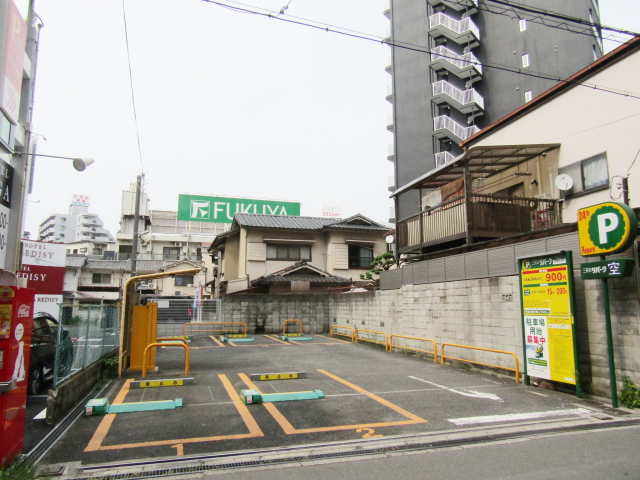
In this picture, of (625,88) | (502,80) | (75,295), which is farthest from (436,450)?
(75,295)

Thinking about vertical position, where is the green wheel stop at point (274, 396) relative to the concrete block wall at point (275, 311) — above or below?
below

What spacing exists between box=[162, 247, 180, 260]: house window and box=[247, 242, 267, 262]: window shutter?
2798 centimetres

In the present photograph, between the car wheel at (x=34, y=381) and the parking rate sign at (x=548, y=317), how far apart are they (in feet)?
30.8

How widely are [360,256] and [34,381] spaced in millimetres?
20573

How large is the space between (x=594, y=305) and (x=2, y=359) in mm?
8180

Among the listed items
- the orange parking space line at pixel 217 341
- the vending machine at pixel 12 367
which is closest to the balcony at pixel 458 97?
the orange parking space line at pixel 217 341

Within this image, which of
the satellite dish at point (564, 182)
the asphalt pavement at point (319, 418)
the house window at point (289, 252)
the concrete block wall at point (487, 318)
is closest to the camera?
the asphalt pavement at point (319, 418)

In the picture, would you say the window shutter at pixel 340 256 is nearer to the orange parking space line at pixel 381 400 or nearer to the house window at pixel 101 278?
the orange parking space line at pixel 381 400

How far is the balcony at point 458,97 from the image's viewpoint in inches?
1144

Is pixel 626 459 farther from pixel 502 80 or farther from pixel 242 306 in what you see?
pixel 502 80

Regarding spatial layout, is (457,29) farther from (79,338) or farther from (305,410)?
(79,338)

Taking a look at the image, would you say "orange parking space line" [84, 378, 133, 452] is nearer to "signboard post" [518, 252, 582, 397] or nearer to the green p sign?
"signboard post" [518, 252, 582, 397]

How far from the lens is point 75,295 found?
34.2 metres

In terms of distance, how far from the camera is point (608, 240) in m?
6.39
